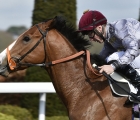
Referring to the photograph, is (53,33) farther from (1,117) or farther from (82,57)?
(1,117)

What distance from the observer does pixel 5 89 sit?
7.20 metres

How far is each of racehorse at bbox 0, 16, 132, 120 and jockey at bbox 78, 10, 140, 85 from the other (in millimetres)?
215

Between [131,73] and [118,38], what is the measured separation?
0.39m

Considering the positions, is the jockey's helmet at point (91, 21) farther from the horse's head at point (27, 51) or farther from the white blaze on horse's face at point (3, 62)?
the white blaze on horse's face at point (3, 62)

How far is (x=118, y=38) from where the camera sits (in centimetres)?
488

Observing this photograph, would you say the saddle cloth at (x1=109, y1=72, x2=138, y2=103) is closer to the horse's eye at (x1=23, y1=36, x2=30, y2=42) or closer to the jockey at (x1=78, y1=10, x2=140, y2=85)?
the jockey at (x1=78, y1=10, x2=140, y2=85)

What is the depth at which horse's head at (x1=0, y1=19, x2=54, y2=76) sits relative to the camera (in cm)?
498

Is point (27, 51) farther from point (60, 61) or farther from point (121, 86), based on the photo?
point (121, 86)

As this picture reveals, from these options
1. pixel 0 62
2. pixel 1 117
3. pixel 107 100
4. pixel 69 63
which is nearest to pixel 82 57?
pixel 69 63

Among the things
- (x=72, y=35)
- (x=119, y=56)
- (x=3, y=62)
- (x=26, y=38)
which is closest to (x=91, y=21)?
(x=72, y=35)

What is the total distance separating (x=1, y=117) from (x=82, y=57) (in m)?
1.85

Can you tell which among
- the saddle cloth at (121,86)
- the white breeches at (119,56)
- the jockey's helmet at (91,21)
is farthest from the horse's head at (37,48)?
the saddle cloth at (121,86)

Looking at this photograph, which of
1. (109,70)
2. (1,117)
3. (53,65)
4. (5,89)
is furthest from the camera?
(5,89)

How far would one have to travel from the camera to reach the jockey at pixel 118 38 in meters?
4.72
